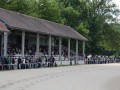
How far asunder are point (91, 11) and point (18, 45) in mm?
33502

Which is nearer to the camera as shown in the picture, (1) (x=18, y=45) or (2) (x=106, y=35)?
(1) (x=18, y=45)

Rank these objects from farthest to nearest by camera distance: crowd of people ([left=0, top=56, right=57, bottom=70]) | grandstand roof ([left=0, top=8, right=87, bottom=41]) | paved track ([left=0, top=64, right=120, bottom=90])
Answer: grandstand roof ([left=0, top=8, right=87, bottom=41]), crowd of people ([left=0, top=56, right=57, bottom=70]), paved track ([left=0, top=64, right=120, bottom=90])

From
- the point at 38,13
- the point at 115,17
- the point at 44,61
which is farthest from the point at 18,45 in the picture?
the point at 115,17

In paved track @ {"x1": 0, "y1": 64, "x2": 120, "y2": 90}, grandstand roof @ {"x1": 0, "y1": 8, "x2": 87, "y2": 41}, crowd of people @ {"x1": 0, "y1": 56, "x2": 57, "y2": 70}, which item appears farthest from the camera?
grandstand roof @ {"x1": 0, "y1": 8, "x2": 87, "y2": 41}

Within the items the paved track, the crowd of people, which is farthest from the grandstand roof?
the paved track

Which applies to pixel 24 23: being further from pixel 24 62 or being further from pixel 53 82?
pixel 53 82

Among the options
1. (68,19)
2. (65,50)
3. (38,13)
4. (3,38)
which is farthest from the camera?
(68,19)

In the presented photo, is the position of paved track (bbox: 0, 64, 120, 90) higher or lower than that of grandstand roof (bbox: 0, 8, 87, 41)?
lower

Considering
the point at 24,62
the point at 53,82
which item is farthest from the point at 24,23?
the point at 53,82

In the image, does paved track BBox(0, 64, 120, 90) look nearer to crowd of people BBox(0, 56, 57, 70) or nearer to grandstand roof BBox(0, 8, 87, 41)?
crowd of people BBox(0, 56, 57, 70)

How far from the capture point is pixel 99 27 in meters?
Result: 74.9

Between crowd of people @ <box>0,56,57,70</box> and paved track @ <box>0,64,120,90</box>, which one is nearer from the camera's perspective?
paved track @ <box>0,64,120,90</box>

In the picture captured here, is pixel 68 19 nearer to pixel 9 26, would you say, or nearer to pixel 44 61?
pixel 44 61

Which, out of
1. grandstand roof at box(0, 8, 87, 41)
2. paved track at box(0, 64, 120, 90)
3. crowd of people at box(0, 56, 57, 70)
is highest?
grandstand roof at box(0, 8, 87, 41)
